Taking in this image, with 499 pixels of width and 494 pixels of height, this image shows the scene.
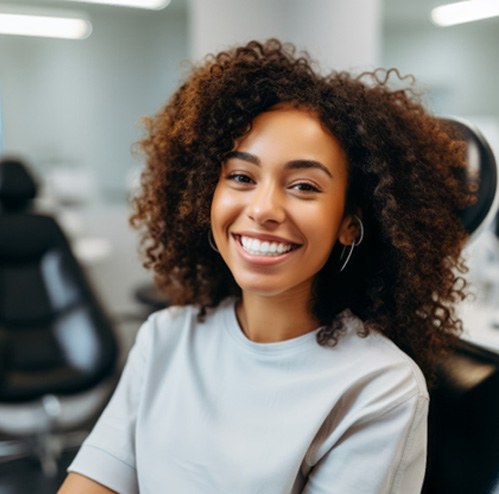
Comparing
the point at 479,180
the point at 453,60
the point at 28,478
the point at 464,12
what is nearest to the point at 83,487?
the point at 479,180

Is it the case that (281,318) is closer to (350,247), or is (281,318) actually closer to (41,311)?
(350,247)

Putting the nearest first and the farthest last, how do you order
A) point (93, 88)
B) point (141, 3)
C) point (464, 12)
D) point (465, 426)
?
point (465, 426) → point (141, 3) → point (93, 88) → point (464, 12)

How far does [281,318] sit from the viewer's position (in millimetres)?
1000

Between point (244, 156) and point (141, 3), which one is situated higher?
point (141, 3)

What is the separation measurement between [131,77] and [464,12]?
3311mm

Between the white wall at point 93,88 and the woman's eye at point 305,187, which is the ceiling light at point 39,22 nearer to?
the white wall at point 93,88

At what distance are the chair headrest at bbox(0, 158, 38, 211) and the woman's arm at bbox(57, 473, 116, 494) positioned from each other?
152 cm

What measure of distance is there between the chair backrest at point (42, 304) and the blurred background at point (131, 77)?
0.36 ft

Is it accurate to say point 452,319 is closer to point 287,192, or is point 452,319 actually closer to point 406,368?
point 406,368

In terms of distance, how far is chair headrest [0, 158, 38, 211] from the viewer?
7.60 ft

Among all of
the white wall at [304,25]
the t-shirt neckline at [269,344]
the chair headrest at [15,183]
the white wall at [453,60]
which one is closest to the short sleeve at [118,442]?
the t-shirt neckline at [269,344]

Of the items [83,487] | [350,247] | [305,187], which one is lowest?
[83,487]

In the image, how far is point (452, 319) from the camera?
1.05 meters

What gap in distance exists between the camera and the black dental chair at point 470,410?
0.89 metres
